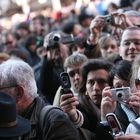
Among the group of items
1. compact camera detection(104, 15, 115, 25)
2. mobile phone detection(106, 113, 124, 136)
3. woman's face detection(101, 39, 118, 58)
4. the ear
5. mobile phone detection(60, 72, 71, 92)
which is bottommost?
woman's face detection(101, 39, 118, 58)

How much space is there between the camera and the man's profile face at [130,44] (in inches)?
221

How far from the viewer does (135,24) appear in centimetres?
619

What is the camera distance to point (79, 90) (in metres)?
5.18

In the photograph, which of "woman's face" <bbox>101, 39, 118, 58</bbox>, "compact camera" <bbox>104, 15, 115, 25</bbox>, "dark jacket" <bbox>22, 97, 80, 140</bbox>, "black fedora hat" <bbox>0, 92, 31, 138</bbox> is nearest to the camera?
"black fedora hat" <bbox>0, 92, 31, 138</bbox>

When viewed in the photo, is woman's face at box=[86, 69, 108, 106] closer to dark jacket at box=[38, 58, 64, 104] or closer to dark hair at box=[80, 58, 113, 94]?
dark hair at box=[80, 58, 113, 94]

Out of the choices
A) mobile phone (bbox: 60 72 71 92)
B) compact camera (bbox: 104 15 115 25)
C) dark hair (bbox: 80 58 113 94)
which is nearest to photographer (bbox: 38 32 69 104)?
compact camera (bbox: 104 15 115 25)

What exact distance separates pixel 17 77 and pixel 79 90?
1392 mm

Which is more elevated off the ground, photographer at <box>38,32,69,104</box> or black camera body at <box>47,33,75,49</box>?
black camera body at <box>47,33,75,49</box>

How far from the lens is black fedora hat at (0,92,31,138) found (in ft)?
10.9

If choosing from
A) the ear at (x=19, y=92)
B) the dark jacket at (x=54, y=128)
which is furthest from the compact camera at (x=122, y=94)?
the ear at (x=19, y=92)

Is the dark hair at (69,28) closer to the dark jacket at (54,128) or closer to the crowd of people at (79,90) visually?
the crowd of people at (79,90)

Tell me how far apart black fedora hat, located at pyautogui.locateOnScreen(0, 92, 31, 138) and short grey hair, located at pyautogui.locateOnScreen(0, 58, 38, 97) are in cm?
40

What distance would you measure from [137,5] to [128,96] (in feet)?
16.0

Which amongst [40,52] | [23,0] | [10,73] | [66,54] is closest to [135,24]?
[66,54]
